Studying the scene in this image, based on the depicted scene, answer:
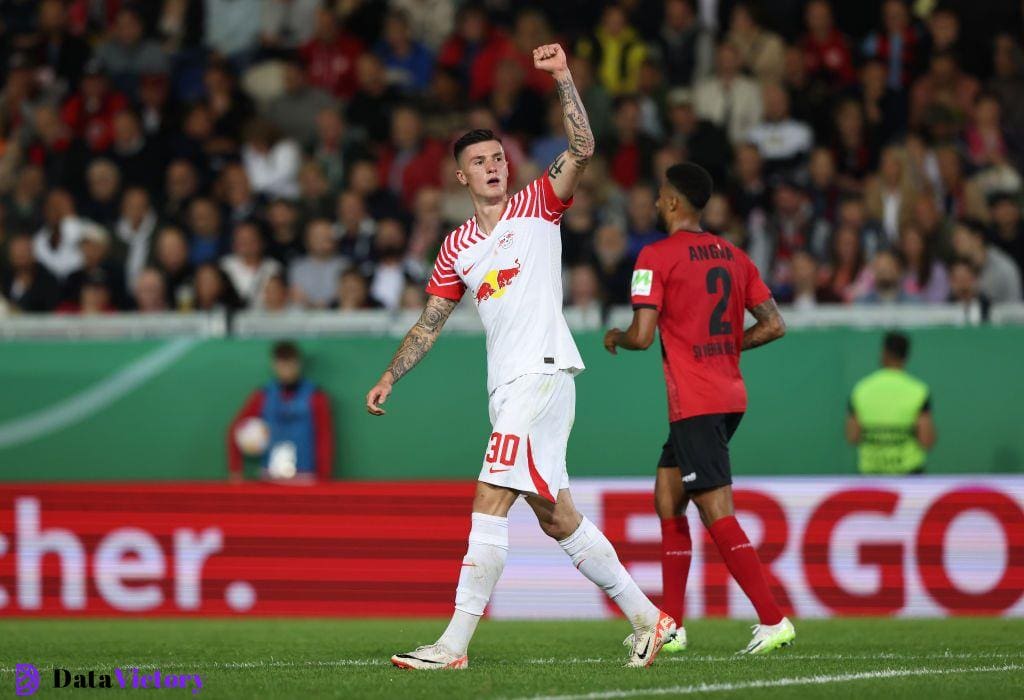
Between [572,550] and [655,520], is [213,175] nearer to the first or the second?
[655,520]

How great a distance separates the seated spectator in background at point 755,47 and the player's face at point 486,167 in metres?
8.44

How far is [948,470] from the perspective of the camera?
11562mm

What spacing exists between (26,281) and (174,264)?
1.22 meters

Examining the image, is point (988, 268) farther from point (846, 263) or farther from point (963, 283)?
point (846, 263)

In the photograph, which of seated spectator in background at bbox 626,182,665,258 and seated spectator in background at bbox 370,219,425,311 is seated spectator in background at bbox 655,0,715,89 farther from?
seated spectator in background at bbox 370,219,425,311

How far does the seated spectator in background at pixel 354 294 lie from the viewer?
12812 millimetres

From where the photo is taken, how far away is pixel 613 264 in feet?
43.1

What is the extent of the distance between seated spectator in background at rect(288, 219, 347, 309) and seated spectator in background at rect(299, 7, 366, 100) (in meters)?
3.19

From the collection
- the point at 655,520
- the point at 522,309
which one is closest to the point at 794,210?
the point at 655,520

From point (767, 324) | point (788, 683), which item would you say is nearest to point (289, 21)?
point (767, 324)

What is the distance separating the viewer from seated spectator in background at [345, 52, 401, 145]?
16.0 m

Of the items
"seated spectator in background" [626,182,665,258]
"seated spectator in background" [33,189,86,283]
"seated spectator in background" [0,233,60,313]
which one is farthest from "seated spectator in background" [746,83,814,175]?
"seated spectator in background" [0,233,60,313]

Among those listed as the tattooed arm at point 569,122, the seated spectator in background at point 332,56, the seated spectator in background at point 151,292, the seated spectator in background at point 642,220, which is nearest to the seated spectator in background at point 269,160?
the seated spectator in background at point 332,56

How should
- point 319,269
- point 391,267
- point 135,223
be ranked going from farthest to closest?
point 135,223 < point 319,269 < point 391,267
